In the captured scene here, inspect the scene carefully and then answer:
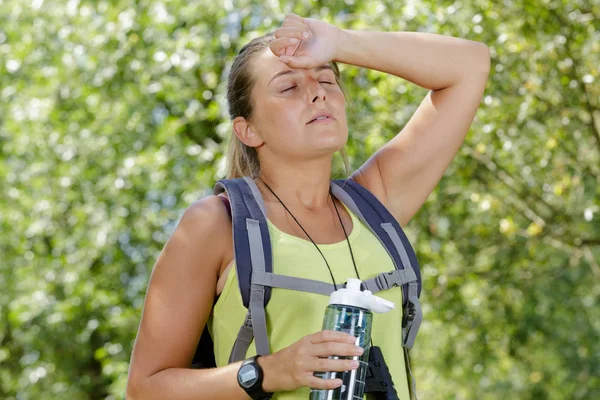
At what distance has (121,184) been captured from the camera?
7457mm

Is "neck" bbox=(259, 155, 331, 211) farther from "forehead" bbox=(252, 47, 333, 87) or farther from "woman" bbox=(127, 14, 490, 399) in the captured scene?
"forehead" bbox=(252, 47, 333, 87)

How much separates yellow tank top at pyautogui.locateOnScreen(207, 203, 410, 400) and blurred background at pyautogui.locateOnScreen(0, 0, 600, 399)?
11.1 feet

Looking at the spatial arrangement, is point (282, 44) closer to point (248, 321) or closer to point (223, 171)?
point (248, 321)

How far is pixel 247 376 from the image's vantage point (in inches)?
72.4

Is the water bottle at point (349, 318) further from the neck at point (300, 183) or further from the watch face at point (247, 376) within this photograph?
the neck at point (300, 183)

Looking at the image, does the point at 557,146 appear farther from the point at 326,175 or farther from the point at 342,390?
the point at 342,390

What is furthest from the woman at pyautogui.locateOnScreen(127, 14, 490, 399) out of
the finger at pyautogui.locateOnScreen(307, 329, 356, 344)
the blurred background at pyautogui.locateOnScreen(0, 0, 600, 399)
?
the blurred background at pyautogui.locateOnScreen(0, 0, 600, 399)

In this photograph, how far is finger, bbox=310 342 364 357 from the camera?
1672 millimetres

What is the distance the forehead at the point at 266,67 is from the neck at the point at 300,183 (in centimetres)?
21

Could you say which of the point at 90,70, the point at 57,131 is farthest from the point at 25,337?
the point at 90,70

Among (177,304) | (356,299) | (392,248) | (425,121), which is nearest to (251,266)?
(177,304)

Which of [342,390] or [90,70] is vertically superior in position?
[342,390]

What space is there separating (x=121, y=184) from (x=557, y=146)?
11.0ft

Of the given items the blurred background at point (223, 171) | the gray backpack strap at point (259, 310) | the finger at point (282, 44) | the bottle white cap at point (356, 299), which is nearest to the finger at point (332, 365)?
the bottle white cap at point (356, 299)
